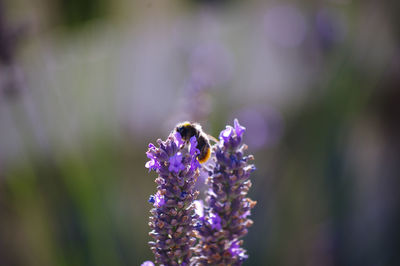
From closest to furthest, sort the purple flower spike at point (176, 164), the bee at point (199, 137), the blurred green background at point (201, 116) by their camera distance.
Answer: the purple flower spike at point (176, 164), the bee at point (199, 137), the blurred green background at point (201, 116)

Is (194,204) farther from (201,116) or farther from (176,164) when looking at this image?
(201,116)

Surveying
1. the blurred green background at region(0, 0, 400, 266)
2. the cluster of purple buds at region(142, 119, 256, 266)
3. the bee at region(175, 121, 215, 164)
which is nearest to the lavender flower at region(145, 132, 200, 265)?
the cluster of purple buds at region(142, 119, 256, 266)

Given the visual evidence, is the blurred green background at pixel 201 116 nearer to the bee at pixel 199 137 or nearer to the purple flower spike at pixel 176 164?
the bee at pixel 199 137

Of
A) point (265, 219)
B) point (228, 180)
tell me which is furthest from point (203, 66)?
point (228, 180)

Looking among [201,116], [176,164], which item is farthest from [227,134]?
[201,116]

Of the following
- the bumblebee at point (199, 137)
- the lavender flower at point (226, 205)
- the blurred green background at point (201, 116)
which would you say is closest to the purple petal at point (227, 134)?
Answer: the lavender flower at point (226, 205)

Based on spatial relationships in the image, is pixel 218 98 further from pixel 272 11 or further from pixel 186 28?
pixel 272 11
